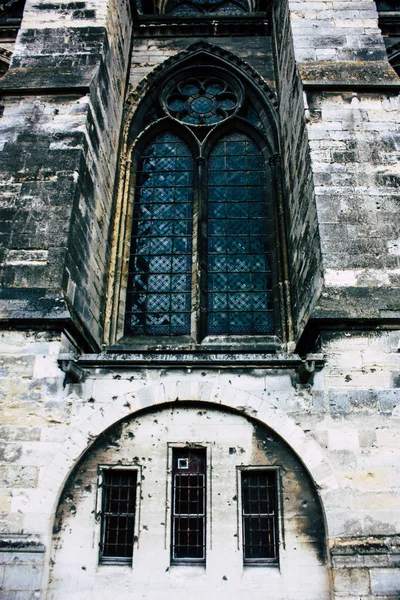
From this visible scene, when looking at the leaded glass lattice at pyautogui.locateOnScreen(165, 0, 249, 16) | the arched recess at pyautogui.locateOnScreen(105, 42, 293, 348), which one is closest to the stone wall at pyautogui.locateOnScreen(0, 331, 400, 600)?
the arched recess at pyautogui.locateOnScreen(105, 42, 293, 348)

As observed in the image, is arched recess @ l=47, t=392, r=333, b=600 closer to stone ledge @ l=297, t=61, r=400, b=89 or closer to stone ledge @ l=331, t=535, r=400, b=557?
stone ledge @ l=331, t=535, r=400, b=557

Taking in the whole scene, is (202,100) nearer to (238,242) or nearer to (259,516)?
(238,242)

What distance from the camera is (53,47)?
22.5 ft

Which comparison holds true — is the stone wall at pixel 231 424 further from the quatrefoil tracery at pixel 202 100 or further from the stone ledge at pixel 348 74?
the quatrefoil tracery at pixel 202 100

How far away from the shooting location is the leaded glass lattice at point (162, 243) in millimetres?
7098

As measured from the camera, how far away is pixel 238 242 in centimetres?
755

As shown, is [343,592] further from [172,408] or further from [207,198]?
[207,198]

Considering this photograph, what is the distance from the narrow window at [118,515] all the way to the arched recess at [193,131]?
2.08m

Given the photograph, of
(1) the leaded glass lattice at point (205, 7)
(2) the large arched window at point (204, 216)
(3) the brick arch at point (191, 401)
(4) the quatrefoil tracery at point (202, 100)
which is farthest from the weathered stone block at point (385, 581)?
(1) the leaded glass lattice at point (205, 7)

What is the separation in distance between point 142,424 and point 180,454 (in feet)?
1.56

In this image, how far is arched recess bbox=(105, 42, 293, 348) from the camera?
7.00 m

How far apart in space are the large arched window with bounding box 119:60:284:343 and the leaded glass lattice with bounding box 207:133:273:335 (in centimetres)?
1

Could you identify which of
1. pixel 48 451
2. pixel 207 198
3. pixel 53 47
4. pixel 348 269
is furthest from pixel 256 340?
pixel 53 47

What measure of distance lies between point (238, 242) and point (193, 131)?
2121 millimetres
